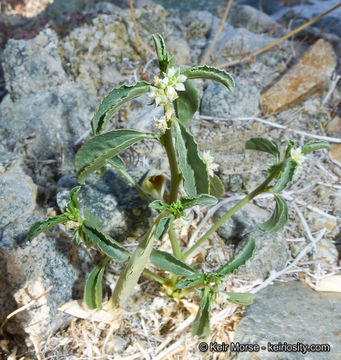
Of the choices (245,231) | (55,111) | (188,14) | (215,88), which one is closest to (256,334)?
(245,231)

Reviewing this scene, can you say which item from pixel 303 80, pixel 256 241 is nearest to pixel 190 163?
pixel 256 241

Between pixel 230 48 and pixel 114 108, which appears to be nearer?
pixel 114 108

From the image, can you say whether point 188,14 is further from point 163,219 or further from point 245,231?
A: point 163,219

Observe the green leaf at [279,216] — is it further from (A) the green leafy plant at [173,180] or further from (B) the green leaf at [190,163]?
(B) the green leaf at [190,163]

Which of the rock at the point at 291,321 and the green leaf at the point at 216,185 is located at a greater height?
the green leaf at the point at 216,185

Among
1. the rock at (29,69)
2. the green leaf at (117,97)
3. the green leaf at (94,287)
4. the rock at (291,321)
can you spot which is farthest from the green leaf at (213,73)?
the rock at (29,69)
